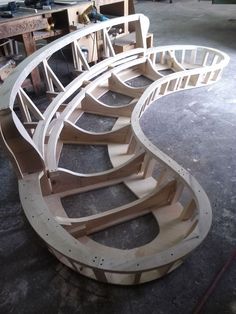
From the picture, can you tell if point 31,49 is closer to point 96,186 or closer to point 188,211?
point 96,186

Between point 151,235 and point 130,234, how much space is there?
0.18 metres

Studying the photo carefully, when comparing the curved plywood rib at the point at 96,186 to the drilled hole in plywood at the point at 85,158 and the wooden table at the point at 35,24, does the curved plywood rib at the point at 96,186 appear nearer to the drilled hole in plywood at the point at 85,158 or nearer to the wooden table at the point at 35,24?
the drilled hole in plywood at the point at 85,158

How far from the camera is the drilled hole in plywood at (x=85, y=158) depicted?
2.99m

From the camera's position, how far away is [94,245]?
2135mm

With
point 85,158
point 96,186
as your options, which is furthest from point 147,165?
point 85,158

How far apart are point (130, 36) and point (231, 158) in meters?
3.48

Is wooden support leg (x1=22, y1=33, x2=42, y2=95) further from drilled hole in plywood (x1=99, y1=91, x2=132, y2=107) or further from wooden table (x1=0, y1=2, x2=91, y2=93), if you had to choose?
drilled hole in plywood (x1=99, y1=91, x2=132, y2=107)

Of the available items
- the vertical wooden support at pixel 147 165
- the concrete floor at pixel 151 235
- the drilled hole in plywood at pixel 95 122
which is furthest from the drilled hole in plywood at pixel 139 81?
→ the vertical wooden support at pixel 147 165

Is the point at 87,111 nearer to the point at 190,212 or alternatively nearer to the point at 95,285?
the point at 190,212

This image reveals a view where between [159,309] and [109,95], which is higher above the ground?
[109,95]

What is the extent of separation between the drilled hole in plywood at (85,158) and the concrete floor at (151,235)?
0.09 feet

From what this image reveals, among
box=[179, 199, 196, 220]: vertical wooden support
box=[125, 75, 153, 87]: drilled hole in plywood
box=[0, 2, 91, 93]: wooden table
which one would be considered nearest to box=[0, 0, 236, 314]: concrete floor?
box=[179, 199, 196, 220]: vertical wooden support

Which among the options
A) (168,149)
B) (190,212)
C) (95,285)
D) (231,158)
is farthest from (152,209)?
(231,158)

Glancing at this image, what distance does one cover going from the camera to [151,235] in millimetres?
2307
